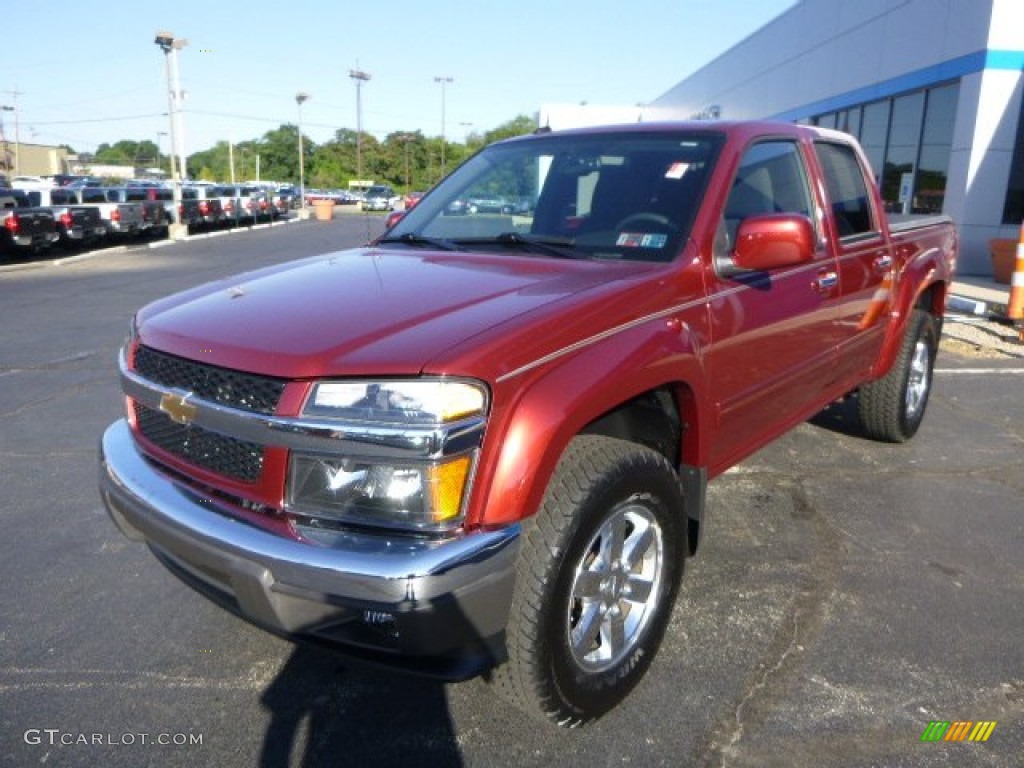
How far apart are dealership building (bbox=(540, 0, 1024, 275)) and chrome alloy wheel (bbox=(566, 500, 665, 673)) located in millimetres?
10862

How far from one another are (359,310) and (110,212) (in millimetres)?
22569

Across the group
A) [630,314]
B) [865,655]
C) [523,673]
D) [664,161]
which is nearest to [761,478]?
[865,655]

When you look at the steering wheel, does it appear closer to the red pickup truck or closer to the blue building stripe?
the red pickup truck

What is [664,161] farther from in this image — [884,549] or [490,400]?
[884,549]

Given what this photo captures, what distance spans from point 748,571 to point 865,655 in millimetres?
681

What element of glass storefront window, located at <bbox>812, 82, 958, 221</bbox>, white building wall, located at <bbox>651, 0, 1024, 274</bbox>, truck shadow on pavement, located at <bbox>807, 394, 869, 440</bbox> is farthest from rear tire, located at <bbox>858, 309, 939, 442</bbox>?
glass storefront window, located at <bbox>812, 82, 958, 221</bbox>

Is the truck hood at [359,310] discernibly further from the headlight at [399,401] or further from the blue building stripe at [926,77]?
the blue building stripe at [926,77]

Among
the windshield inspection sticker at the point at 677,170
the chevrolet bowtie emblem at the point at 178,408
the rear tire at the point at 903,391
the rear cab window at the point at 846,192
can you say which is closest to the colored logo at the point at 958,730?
the windshield inspection sticker at the point at 677,170

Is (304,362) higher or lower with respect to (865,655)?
higher

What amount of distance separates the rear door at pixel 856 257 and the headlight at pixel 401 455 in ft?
8.31

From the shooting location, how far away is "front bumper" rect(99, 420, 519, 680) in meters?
1.88

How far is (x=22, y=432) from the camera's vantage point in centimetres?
526

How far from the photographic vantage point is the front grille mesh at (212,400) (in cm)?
212

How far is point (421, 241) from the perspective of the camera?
11.3 feet
